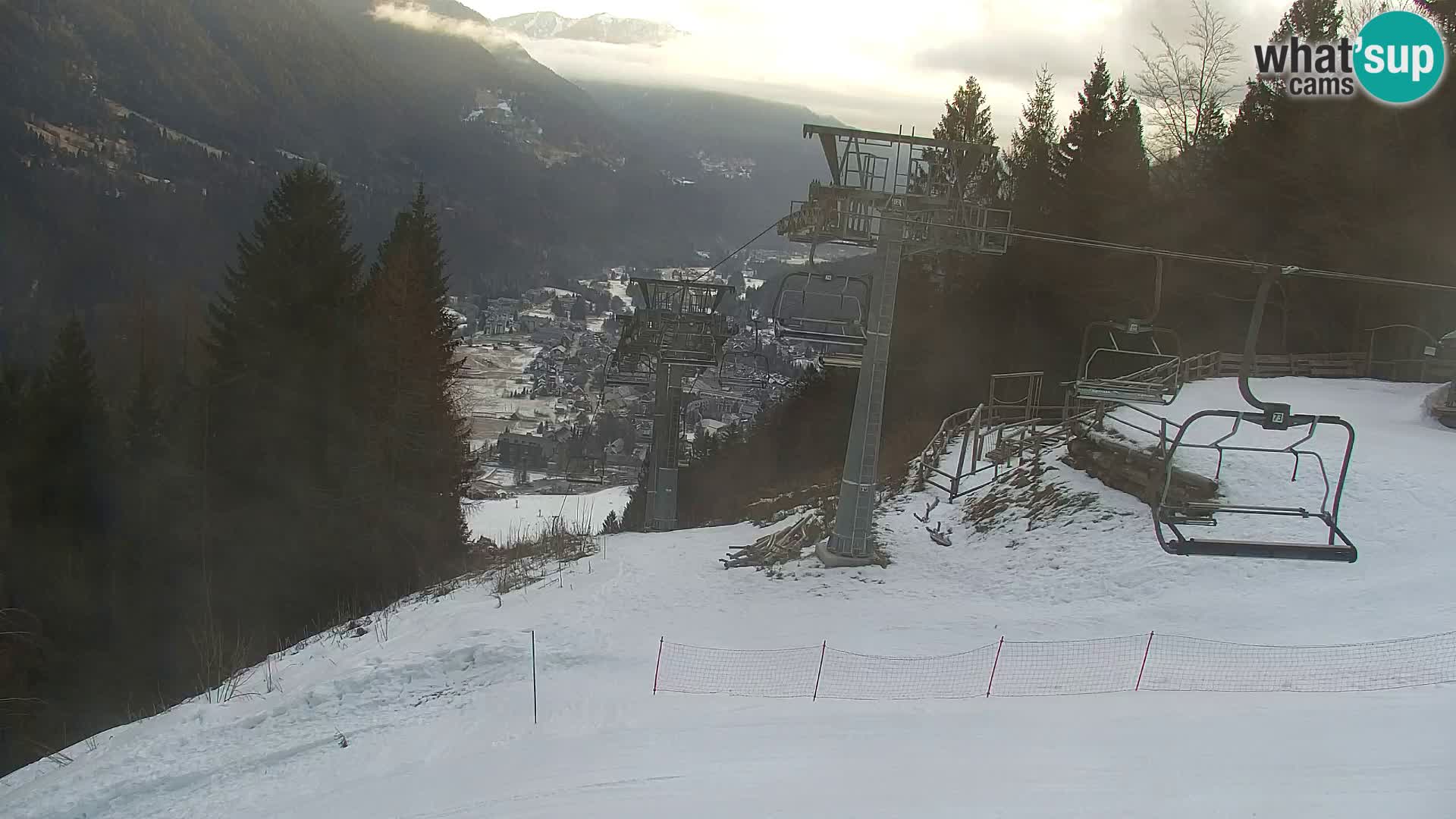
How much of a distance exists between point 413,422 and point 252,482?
573 centimetres

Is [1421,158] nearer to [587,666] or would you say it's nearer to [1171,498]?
[1171,498]

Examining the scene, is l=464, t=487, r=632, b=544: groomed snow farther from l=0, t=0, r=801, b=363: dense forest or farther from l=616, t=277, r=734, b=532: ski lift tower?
l=616, t=277, r=734, b=532: ski lift tower

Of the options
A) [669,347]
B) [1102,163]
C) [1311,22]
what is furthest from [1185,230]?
[669,347]

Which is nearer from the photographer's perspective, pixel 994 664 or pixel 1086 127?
pixel 994 664

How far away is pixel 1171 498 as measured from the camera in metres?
17.8

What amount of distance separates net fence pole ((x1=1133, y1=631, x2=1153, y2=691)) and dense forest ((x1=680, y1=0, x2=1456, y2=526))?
1361 cm

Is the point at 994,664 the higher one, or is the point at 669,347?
the point at 669,347

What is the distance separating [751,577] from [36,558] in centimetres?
2734

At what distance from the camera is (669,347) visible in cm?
2745

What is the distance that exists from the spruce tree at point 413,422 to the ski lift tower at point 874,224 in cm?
1512

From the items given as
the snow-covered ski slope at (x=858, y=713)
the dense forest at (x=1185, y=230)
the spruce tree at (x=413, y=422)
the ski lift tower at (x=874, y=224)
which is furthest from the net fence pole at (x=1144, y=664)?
the spruce tree at (x=413, y=422)

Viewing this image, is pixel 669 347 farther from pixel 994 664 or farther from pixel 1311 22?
pixel 1311 22

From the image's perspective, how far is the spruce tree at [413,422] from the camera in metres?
30.9

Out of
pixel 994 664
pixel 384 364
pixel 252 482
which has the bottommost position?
pixel 252 482
